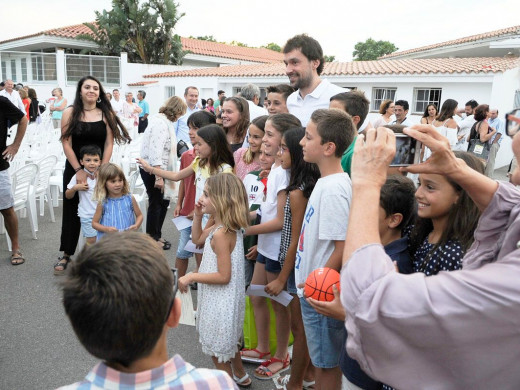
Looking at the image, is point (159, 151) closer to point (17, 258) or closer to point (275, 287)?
point (17, 258)

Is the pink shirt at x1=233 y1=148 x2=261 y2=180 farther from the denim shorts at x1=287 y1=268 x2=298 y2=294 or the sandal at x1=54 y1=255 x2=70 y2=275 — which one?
the sandal at x1=54 y1=255 x2=70 y2=275

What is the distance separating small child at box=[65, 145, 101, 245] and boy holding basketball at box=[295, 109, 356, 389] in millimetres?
2935

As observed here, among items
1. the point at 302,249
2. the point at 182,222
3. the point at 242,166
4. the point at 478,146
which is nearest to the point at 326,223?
the point at 302,249

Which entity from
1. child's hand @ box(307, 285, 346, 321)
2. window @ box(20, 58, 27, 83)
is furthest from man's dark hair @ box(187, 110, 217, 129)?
window @ box(20, 58, 27, 83)

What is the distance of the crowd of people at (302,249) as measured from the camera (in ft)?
3.00

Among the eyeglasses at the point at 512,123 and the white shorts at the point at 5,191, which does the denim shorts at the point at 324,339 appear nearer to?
the eyeglasses at the point at 512,123

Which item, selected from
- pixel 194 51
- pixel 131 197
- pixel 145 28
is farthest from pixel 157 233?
pixel 194 51

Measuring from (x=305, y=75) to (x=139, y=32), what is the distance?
30.0 metres

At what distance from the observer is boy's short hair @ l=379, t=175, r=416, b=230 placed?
2234 mm

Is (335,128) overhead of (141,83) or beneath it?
beneath

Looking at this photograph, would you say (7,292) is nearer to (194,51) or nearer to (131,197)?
(131,197)

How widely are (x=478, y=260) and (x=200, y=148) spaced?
2864mm

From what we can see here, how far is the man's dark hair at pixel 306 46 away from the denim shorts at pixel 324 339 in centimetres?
266

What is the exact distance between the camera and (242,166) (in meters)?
3.96
